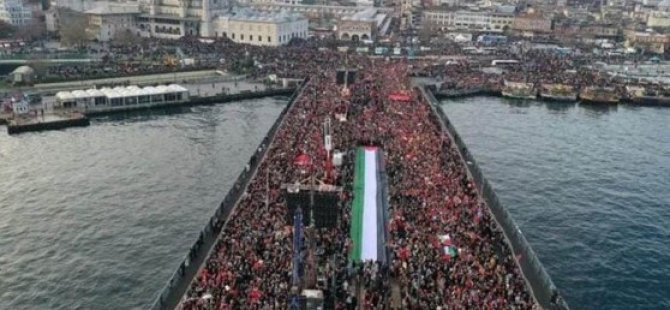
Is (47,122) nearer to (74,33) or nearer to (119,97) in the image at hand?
(119,97)

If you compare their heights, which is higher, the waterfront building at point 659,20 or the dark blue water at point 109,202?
the waterfront building at point 659,20

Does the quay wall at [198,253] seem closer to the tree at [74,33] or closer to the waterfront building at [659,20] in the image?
the tree at [74,33]

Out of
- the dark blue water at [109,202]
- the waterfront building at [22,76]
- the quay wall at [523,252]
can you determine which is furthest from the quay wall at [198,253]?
the waterfront building at [22,76]

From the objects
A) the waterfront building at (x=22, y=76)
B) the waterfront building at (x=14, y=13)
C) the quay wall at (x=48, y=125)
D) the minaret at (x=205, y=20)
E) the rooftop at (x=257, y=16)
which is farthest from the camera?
the waterfront building at (x=14, y=13)

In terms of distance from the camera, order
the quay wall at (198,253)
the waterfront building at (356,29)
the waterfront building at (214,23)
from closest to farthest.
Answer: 1. the quay wall at (198,253)
2. the waterfront building at (214,23)
3. the waterfront building at (356,29)

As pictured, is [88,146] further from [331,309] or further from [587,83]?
[587,83]

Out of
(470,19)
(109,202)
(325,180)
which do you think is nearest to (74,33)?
(109,202)

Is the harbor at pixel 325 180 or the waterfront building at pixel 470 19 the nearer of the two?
the harbor at pixel 325 180
